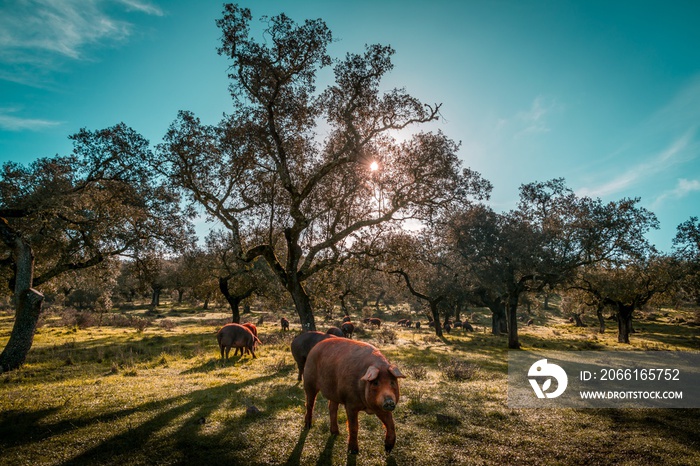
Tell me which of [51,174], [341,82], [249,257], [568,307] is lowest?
[568,307]

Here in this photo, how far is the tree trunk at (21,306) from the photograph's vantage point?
1375cm

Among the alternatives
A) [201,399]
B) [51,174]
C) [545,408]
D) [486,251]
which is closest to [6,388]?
[201,399]

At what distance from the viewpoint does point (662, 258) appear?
39.9 meters

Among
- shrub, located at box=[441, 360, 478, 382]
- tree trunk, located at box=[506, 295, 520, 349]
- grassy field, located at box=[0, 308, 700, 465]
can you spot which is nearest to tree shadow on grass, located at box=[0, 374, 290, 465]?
grassy field, located at box=[0, 308, 700, 465]

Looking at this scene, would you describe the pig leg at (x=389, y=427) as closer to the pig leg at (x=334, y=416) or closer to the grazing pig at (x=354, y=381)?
the grazing pig at (x=354, y=381)

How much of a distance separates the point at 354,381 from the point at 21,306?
53.6 feet

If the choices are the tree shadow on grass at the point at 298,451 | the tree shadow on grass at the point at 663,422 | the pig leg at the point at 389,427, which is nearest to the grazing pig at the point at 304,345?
the tree shadow on grass at the point at 298,451

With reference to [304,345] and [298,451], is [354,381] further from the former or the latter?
[304,345]

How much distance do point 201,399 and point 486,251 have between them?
2729 cm

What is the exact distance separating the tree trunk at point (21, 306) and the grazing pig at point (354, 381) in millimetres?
14267

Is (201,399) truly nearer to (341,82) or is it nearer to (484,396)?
(484,396)

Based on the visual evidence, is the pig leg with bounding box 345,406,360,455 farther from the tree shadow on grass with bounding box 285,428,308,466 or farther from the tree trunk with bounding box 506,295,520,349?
the tree trunk with bounding box 506,295,520,349

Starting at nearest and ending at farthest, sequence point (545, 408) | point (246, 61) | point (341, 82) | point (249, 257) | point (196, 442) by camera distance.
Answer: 1. point (196, 442)
2. point (545, 408)
3. point (246, 61)
4. point (341, 82)
5. point (249, 257)

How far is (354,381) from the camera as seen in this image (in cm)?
630
